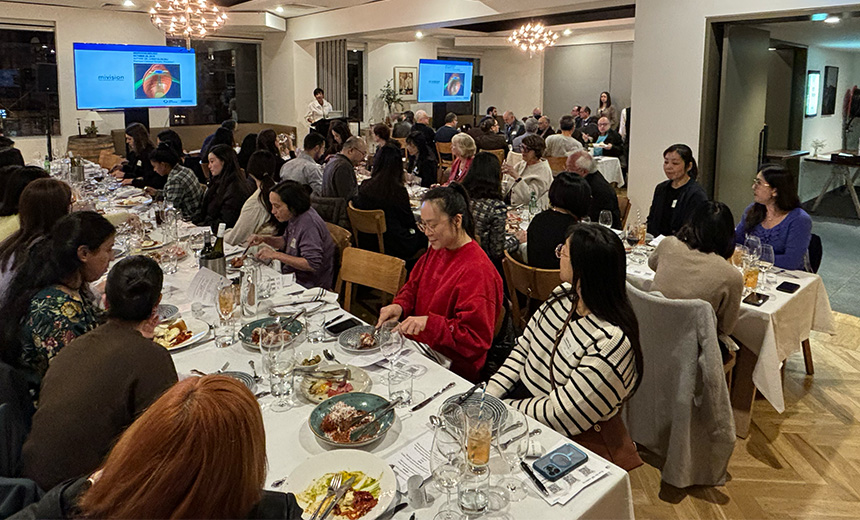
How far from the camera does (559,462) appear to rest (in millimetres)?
1709

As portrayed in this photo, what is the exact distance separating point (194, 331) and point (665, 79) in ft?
16.4

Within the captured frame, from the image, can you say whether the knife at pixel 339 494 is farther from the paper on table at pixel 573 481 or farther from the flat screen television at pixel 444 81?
the flat screen television at pixel 444 81

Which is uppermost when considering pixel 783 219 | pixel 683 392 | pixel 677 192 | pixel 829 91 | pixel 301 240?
pixel 829 91

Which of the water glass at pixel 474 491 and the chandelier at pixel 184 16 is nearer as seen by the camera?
the water glass at pixel 474 491

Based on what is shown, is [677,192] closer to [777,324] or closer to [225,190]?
[777,324]

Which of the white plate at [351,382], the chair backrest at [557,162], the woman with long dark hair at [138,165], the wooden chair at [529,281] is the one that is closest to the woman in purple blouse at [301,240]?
the wooden chair at [529,281]

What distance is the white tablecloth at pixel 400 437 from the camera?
1568 mm

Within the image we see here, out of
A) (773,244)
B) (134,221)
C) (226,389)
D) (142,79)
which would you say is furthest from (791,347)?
(142,79)

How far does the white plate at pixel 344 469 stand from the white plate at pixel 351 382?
40 centimetres

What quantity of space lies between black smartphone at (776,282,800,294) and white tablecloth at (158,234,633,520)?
2136 mm

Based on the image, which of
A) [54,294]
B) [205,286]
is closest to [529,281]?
[205,286]

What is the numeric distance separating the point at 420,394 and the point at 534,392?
1.43 feet

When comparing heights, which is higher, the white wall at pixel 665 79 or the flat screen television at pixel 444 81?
the flat screen television at pixel 444 81

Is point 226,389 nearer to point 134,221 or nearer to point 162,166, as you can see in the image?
point 134,221
